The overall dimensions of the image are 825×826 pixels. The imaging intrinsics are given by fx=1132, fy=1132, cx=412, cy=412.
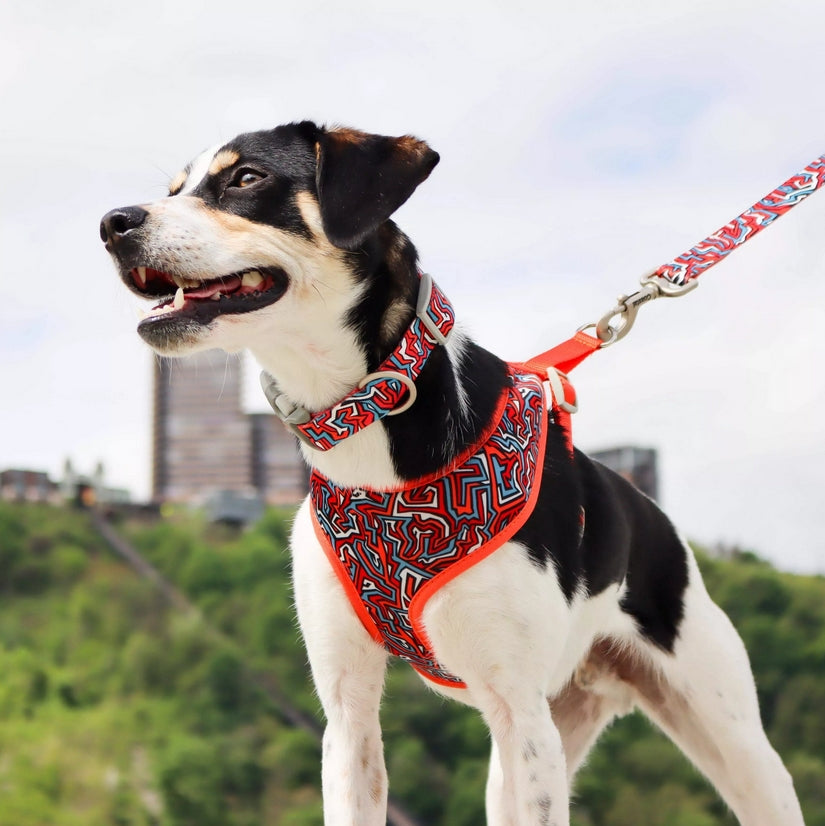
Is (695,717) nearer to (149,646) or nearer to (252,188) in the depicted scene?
(252,188)

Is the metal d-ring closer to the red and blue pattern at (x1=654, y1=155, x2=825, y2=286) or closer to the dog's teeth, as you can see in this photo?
the dog's teeth

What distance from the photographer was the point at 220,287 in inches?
A: 147

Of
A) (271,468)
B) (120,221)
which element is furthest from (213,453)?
(120,221)

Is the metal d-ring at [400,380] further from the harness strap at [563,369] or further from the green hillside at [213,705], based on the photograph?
the green hillside at [213,705]

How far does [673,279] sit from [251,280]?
1.90 metres

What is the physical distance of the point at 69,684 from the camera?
118 metres

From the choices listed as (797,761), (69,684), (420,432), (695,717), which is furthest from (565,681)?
(69,684)

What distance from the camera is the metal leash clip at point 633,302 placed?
4684mm

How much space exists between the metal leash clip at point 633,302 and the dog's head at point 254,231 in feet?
3.99

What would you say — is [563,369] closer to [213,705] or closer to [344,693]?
[344,693]

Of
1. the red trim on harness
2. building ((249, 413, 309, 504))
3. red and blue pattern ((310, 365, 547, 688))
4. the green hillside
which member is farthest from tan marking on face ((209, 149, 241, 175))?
building ((249, 413, 309, 504))

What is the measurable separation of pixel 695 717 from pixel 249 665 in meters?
115

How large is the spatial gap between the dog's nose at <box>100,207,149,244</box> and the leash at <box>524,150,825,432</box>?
1.74 m

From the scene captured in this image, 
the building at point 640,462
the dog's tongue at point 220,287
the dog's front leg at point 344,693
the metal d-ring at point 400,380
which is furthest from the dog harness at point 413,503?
the building at point 640,462
